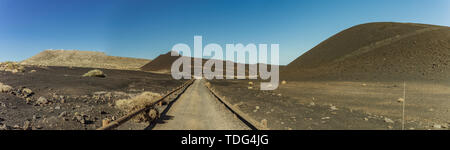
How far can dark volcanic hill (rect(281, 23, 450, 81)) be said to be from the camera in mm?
33094

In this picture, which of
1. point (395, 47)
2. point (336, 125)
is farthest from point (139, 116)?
point (395, 47)

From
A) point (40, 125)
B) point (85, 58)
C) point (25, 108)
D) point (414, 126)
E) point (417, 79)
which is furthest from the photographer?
point (85, 58)

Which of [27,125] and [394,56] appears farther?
[394,56]

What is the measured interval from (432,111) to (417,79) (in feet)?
73.5

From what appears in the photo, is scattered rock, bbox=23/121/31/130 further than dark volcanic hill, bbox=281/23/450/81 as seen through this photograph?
No

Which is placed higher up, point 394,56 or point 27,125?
point 394,56

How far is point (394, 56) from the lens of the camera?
42906 millimetres

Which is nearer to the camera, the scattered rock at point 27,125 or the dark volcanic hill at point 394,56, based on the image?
the scattered rock at point 27,125

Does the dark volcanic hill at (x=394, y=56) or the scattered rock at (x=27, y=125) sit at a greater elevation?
the dark volcanic hill at (x=394, y=56)

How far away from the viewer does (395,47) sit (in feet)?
154

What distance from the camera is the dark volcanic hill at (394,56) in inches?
1303

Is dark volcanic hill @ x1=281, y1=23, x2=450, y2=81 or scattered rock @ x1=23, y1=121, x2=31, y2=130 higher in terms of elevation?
dark volcanic hill @ x1=281, y1=23, x2=450, y2=81
